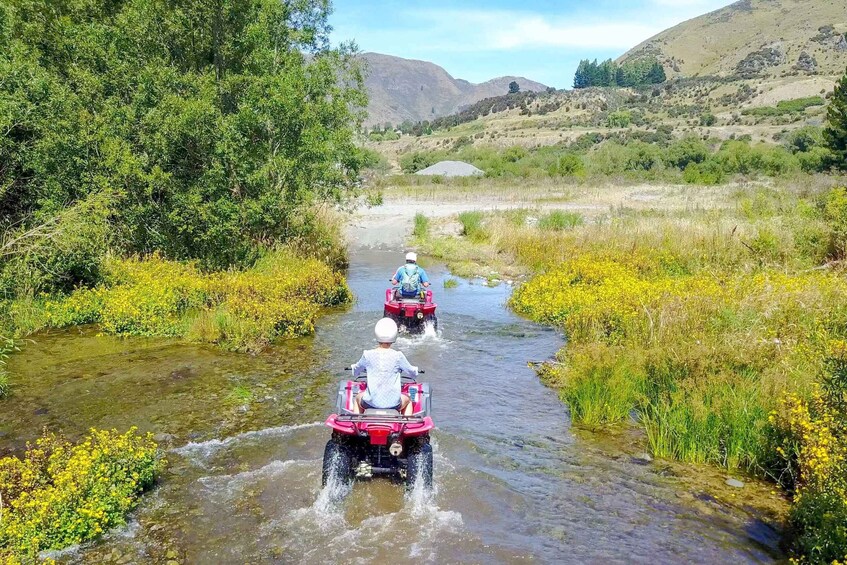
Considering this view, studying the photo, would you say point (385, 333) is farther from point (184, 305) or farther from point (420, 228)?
point (420, 228)

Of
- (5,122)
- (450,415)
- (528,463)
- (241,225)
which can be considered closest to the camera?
(528,463)

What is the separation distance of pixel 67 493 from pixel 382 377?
3091mm

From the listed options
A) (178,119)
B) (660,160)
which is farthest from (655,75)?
(178,119)

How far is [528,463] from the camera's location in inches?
302

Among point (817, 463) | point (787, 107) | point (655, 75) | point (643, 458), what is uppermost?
point (655, 75)

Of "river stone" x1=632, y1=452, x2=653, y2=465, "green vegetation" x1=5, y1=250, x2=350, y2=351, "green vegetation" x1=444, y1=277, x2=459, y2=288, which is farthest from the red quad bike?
"green vegetation" x1=444, y1=277, x2=459, y2=288

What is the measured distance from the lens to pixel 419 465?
6402mm

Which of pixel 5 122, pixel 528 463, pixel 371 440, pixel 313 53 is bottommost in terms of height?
pixel 528 463

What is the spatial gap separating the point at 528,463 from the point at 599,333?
15.3 feet

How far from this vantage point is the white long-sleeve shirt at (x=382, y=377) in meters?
6.68

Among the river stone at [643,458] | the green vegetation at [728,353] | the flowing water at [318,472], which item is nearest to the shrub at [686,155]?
the green vegetation at [728,353]

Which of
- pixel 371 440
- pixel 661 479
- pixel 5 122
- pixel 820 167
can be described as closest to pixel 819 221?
pixel 661 479

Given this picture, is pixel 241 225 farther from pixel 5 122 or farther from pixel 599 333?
pixel 599 333

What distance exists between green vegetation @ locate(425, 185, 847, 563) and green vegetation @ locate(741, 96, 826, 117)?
7221 cm
